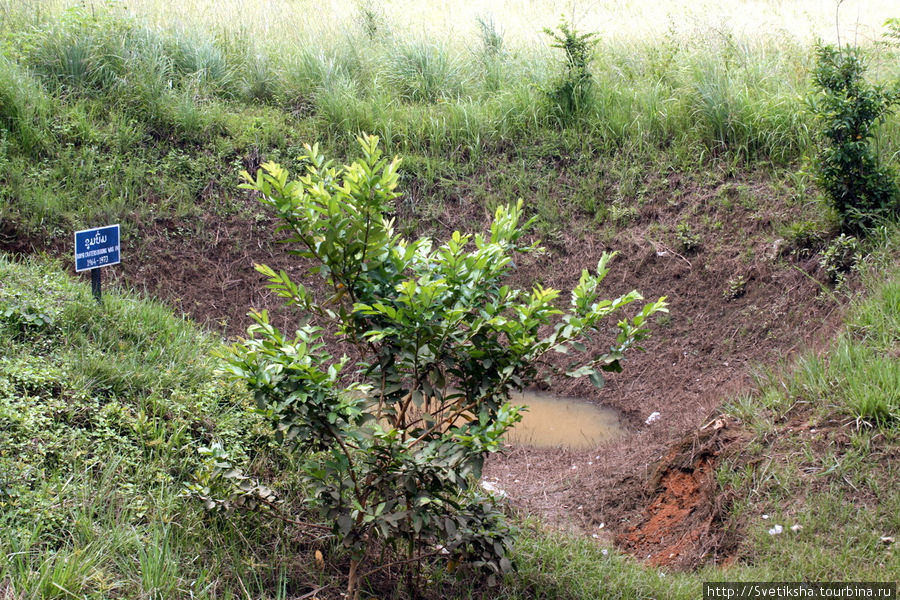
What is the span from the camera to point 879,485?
4.11 m

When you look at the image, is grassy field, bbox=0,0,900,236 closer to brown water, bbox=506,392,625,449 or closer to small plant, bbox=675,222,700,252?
small plant, bbox=675,222,700,252

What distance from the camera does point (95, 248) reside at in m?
5.40

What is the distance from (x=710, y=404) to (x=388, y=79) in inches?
251

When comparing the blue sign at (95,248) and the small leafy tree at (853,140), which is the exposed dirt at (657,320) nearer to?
the small leafy tree at (853,140)

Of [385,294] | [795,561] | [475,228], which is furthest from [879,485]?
[475,228]

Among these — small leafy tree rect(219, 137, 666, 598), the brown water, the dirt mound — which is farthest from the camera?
the brown water

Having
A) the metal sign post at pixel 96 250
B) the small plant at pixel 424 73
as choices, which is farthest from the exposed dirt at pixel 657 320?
the small plant at pixel 424 73

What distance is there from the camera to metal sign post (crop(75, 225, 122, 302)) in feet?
17.4

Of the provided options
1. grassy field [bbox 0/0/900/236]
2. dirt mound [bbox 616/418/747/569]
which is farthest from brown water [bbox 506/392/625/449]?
grassy field [bbox 0/0/900/236]

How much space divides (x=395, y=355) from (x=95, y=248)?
323cm

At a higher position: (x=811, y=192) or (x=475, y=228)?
(x=811, y=192)

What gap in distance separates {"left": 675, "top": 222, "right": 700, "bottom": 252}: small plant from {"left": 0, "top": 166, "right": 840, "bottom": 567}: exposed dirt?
0.20ft

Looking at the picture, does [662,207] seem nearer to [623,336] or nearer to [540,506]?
[540,506]

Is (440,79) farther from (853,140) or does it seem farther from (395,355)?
(395,355)
